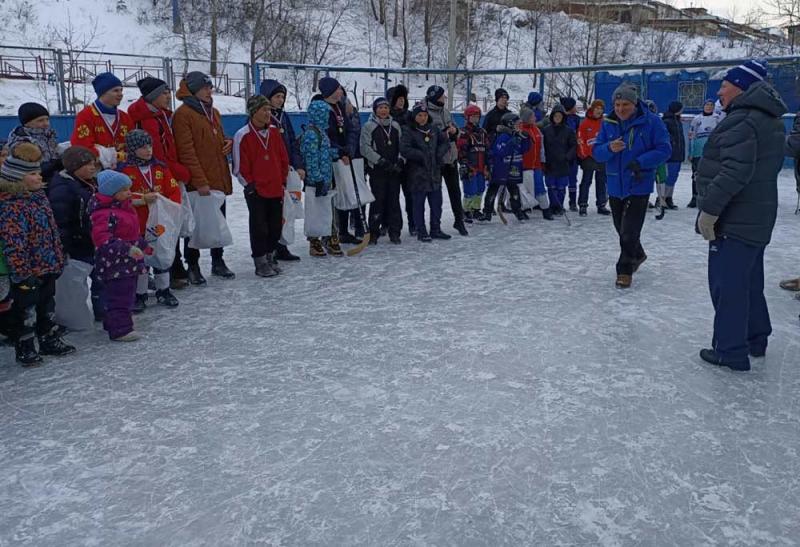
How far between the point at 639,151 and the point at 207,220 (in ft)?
12.1

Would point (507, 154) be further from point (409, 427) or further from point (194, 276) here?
point (409, 427)

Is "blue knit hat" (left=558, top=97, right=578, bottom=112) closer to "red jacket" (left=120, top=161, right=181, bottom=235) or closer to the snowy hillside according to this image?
"red jacket" (left=120, top=161, right=181, bottom=235)

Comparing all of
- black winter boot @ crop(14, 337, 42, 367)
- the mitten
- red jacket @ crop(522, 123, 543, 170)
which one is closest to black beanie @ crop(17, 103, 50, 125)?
the mitten

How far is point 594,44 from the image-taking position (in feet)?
139

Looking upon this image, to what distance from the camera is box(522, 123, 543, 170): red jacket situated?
834cm

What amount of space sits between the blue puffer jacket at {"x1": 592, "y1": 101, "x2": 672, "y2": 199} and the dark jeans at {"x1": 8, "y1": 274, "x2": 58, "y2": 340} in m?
4.28

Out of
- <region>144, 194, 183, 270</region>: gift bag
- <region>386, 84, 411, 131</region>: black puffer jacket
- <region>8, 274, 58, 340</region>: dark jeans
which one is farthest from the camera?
<region>386, 84, 411, 131</region>: black puffer jacket

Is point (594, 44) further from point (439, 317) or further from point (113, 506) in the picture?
point (113, 506)

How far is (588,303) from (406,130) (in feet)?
9.83

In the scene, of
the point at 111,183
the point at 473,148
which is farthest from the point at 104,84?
the point at 473,148

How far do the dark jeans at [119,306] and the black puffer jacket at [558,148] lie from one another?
238 inches

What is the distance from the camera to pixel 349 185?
661 cm

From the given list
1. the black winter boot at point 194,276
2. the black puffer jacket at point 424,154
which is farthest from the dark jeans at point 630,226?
the black winter boot at point 194,276

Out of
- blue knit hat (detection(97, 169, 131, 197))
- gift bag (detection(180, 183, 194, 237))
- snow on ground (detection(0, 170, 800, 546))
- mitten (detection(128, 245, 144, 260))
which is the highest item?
blue knit hat (detection(97, 169, 131, 197))
